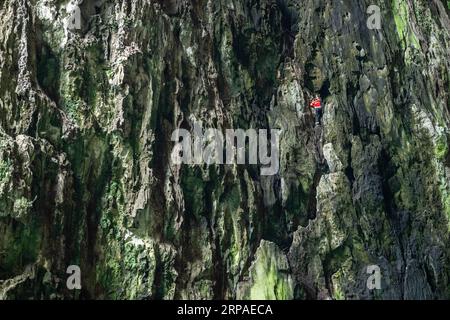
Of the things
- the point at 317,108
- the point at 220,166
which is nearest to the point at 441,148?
the point at 317,108

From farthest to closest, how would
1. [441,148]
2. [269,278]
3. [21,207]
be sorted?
1. [441,148]
2. [269,278]
3. [21,207]

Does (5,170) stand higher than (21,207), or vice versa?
(5,170)

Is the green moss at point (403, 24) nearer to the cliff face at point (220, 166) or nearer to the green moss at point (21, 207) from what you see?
the cliff face at point (220, 166)

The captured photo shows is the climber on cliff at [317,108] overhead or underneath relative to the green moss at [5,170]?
overhead

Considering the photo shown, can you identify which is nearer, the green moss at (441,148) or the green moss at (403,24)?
the green moss at (441,148)

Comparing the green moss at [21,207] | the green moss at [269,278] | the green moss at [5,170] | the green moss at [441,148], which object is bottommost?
the green moss at [269,278]

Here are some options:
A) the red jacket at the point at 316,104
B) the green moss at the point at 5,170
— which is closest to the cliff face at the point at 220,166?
the green moss at the point at 5,170

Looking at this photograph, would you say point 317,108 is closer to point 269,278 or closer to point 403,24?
point 403,24

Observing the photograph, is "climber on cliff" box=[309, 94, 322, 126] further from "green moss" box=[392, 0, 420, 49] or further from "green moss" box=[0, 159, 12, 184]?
"green moss" box=[0, 159, 12, 184]

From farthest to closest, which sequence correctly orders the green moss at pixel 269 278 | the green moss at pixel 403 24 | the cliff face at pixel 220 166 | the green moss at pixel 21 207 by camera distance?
the green moss at pixel 403 24 < the green moss at pixel 269 278 < the cliff face at pixel 220 166 < the green moss at pixel 21 207
